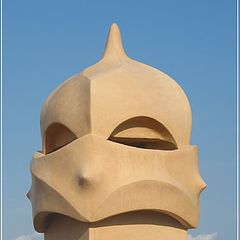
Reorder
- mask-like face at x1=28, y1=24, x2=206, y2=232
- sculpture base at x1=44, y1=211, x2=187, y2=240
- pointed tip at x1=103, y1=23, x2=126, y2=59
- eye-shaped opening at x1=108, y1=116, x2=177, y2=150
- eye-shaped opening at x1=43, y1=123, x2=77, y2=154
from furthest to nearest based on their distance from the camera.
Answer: pointed tip at x1=103, y1=23, x2=126, y2=59 < eye-shaped opening at x1=43, y1=123, x2=77, y2=154 < eye-shaped opening at x1=108, y1=116, x2=177, y2=150 < sculpture base at x1=44, y1=211, x2=187, y2=240 < mask-like face at x1=28, y1=24, x2=206, y2=232

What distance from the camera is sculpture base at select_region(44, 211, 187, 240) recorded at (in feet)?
74.6

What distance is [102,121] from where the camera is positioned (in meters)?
22.9

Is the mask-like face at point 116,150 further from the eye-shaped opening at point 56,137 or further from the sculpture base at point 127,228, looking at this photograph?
the sculpture base at point 127,228

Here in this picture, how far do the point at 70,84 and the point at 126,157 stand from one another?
3211 millimetres

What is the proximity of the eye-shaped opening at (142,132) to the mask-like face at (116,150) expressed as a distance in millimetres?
30

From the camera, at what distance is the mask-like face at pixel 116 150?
2250 centimetres

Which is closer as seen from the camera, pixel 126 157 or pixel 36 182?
pixel 126 157

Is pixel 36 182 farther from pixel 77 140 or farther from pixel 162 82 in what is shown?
pixel 162 82

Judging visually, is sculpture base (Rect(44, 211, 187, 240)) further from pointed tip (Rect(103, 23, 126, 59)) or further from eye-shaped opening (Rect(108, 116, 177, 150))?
pointed tip (Rect(103, 23, 126, 59))

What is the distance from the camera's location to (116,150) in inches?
893

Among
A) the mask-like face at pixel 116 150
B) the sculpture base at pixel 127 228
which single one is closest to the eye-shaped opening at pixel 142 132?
the mask-like face at pixel 116 150

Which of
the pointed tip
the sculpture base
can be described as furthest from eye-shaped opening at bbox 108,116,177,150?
the pointed tip

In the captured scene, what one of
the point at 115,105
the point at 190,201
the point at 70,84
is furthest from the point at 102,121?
the point at 190,201

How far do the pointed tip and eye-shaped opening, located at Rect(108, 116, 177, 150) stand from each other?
2828 mm
